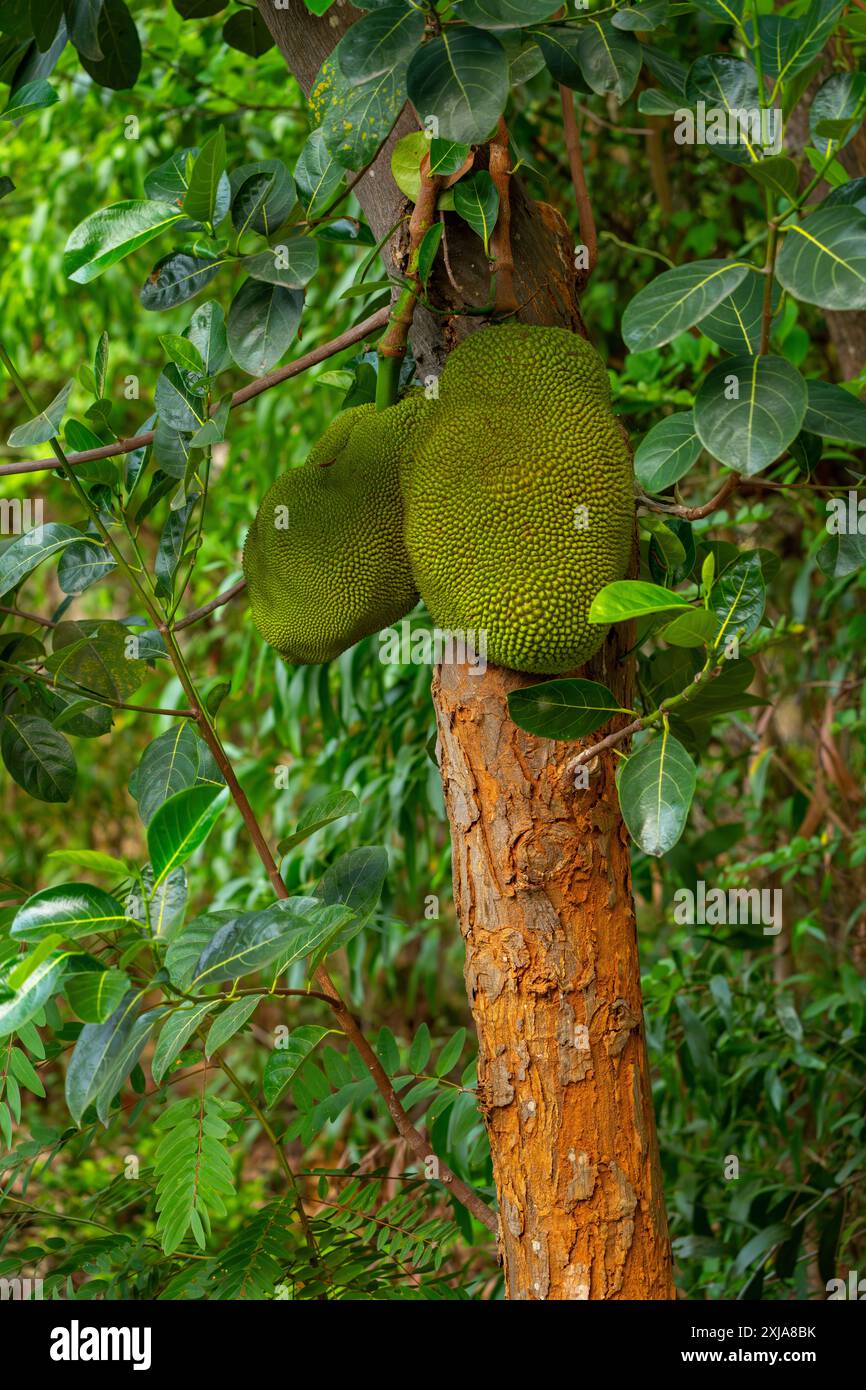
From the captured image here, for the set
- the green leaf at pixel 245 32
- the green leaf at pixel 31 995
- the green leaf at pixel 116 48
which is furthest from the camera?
the green leaf at pixel 245 32

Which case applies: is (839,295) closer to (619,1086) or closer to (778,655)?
(619,1086)

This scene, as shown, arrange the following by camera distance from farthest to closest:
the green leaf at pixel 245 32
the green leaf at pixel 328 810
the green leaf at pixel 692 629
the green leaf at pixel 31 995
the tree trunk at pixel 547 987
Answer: the green leaf at pixel 245 32
the green leaf at pixel 328 810
the tree trunk at pixel 547 987
the green leaf at pixel 692 629
the green leaf at pixel 31 995

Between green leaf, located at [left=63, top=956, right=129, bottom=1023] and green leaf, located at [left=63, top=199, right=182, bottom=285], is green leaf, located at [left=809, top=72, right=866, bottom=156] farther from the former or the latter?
green leaf, located at [left=63, top=956, right=129, bottom=1023]

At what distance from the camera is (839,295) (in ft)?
1.81

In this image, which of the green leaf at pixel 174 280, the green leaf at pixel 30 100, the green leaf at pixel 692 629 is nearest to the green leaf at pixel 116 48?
the green leaf at pixel 30 100

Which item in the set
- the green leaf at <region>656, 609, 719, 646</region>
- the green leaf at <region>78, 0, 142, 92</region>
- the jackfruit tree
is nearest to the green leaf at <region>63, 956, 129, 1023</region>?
the jackfruit tree

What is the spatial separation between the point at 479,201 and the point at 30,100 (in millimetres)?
289

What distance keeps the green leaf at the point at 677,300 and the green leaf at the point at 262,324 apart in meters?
0.21

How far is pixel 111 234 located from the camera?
0.69 m

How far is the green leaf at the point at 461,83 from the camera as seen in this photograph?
0.59 meters

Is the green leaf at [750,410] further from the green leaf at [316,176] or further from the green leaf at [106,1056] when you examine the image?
the green leaf at [106,1056]

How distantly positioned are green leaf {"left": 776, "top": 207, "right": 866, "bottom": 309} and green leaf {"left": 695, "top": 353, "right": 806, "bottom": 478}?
0.06m

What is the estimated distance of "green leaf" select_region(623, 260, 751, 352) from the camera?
1.95 feet

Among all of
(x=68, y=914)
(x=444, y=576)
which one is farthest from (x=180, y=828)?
(x=444, y=576)
